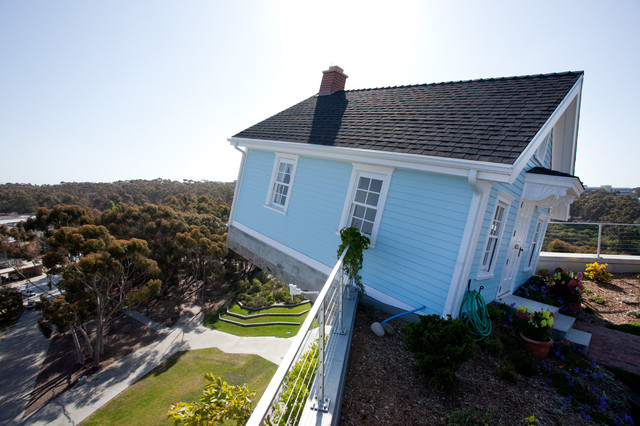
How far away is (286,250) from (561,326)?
719cm

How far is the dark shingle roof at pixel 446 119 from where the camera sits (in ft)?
18.3

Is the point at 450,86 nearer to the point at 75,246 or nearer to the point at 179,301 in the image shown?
the point at 75,246

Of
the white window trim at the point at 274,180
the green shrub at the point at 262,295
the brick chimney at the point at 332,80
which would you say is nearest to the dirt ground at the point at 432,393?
the white window trim at the point at 274,180

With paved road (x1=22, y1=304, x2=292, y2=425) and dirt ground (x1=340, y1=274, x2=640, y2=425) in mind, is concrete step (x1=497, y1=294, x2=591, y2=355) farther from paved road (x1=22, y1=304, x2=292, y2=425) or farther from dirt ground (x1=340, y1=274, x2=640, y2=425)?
paved road (x1=22, y1=304, x2=292, y2=425)

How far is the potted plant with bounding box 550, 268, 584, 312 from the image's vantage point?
7961 millimetres

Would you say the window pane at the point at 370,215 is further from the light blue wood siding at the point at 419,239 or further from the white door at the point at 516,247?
the white door at the point at 516,247

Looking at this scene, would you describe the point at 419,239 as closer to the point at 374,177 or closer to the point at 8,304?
the point at 374,177

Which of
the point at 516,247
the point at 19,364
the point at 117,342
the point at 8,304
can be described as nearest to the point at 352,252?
the point at 516,247

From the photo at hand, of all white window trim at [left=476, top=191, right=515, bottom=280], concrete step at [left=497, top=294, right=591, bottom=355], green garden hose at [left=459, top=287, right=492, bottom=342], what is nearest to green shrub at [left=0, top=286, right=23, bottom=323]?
green garden hose at [left=459, top=287, right=492, bottom=342]

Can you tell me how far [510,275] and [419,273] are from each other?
180 inches

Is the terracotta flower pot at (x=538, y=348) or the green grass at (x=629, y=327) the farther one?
the green grass at (x=629, y=327)

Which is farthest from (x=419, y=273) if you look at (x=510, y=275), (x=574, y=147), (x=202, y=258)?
(x=202, y=258)

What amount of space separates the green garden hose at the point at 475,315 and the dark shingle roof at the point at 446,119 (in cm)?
272

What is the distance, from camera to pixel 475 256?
19.6 feet
